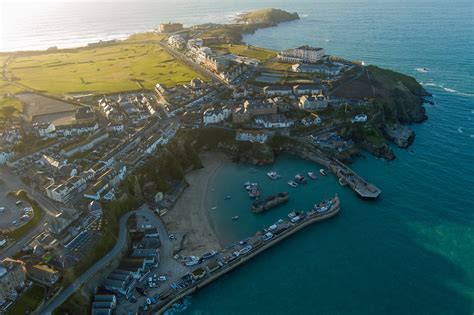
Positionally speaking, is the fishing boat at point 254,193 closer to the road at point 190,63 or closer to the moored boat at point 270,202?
the moored boat at point 270,202

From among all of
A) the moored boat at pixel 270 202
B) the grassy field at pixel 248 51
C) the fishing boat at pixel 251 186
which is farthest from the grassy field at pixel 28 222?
the grassy field at pixel 248 51

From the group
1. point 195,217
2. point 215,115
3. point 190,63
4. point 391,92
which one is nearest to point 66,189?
point 195,217

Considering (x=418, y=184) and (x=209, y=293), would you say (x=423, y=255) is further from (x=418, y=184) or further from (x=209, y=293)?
(x=209, y=293)

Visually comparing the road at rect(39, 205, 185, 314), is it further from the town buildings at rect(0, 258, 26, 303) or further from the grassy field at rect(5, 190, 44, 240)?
the grassy field at rect(5, 190, 44, 240)

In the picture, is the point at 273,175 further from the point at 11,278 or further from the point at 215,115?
the point at 11,278

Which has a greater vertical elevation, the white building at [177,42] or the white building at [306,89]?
the white building at [177,42]

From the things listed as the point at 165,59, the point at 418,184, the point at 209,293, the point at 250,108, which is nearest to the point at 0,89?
the point at 165,59

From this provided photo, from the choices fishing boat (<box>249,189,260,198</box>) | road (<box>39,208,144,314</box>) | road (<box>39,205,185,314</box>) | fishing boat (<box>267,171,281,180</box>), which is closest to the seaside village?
road (<box>39,205,185,314</box>)
